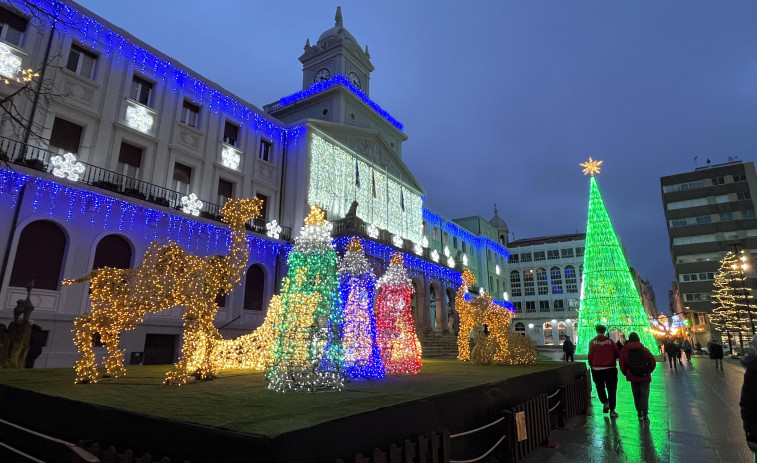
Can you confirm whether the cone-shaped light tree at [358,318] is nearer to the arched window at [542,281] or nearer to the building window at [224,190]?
the building window at [224,190]

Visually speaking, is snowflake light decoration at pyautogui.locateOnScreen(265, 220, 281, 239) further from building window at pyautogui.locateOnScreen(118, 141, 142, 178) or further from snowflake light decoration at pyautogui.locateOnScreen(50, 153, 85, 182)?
snowflake light decoration at pyautogui.locateOnScreen(50, 153, 85, 182)

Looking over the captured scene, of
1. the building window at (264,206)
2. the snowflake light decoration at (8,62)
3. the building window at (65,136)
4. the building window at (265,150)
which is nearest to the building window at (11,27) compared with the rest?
the snowflake light decoration at (8,62)

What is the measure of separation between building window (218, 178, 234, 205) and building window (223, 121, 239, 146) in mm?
2302

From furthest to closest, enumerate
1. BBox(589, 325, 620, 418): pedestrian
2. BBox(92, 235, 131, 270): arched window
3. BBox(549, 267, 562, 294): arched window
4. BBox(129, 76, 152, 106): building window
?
BBox(549, 267, 562, 294): arched window → BBox(129, 76, 152, 106): building window → BBox(92, 235, 131, 270): arched window → BBox(589, 325, 620, 418): pedestrian

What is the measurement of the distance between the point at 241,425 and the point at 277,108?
30662mm

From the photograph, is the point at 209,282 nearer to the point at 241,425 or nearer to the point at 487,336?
the point at 241,425

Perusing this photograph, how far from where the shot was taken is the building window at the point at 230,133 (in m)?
21.1

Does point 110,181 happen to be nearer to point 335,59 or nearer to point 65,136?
point 65,136

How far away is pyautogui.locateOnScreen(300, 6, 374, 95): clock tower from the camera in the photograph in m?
30.9

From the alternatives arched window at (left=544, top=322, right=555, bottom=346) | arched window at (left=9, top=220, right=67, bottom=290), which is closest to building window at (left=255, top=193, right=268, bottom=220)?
arched window at (left=9, top=220, right=67, bottom=290)

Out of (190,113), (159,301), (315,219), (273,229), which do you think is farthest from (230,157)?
(159,301)

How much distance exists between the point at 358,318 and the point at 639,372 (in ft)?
18.5

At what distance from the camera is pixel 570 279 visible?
55906 mm

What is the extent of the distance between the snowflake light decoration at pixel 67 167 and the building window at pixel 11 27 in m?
4.44
